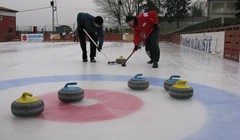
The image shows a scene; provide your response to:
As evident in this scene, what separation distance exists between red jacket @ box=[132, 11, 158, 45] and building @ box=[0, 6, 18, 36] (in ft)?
127

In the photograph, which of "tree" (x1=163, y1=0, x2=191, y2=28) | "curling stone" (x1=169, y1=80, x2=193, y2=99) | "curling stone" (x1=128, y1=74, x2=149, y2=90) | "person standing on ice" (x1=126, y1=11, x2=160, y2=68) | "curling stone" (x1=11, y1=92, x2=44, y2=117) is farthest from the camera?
"tree" (x1=163, y1=0, x2=191, y2=28)

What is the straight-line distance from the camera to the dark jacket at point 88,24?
7.75m

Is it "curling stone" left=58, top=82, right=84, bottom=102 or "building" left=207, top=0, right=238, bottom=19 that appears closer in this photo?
"curling stone" left=58, top=82, right=84, bottom=102

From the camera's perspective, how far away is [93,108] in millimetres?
3072

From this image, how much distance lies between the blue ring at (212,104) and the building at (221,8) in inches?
1890

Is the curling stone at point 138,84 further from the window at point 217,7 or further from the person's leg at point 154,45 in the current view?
the window at point 217,7

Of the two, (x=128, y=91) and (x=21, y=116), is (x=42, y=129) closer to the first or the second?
(x=21, y=116)

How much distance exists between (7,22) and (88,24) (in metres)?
40.2

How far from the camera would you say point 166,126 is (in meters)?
2.53

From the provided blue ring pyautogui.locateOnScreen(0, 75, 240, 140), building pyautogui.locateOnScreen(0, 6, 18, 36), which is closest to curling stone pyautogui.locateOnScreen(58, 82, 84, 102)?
blue ring pyautogui.locateOnScreen(0, 75, 240, 140)

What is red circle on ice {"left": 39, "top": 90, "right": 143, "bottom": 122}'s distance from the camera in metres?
2.75

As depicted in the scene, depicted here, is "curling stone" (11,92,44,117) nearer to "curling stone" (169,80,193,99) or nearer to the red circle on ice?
the red circle on ice

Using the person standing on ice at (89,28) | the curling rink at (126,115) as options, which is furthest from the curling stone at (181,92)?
the person standing on ice at (89,28)

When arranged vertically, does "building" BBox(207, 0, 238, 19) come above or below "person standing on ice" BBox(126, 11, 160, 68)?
above
